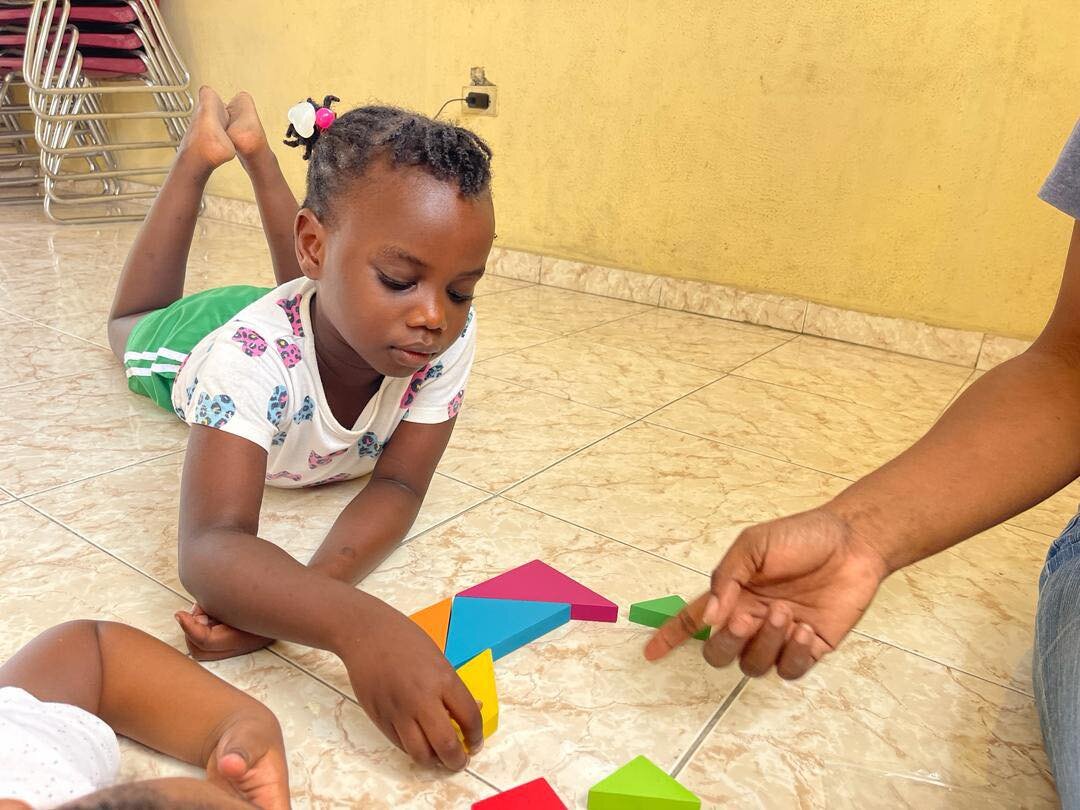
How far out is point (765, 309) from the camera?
6.62ft

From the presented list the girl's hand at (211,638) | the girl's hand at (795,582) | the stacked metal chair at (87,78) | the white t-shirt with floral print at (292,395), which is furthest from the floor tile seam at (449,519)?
the stacked metal chair at (87,78)

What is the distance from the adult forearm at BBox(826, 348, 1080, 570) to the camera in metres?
0.58

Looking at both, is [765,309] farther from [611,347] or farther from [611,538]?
[611,538]

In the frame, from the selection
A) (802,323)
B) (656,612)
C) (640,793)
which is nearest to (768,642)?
(640,793)

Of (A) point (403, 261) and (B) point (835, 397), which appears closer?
(A) point (403, 261)

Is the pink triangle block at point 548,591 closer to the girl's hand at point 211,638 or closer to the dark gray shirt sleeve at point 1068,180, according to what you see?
the girl's hand at point 211,638

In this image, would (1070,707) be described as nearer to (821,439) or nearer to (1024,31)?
(821,439)

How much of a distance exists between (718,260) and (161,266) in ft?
4.29

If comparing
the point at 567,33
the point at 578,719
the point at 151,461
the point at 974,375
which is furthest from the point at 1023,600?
the point at 567,33

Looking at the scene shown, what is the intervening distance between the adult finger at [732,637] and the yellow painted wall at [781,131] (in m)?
1.48

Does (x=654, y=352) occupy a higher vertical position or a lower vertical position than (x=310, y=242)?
lower

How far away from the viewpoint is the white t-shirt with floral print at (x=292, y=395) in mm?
803

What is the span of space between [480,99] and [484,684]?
6.51 ft

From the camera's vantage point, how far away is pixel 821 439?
1.34 m
